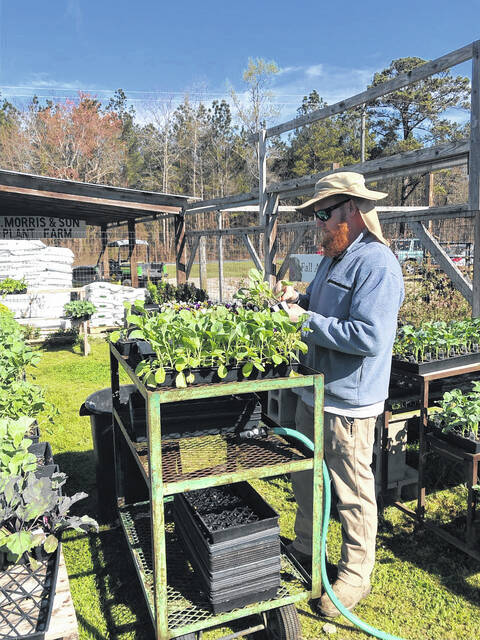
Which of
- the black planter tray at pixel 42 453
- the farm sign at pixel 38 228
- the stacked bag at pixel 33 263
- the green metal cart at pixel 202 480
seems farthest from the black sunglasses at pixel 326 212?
the farm sign at pixel 38 228

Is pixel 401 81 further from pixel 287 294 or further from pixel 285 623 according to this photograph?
pixel 285 623

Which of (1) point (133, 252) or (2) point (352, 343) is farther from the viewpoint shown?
(1) point (133, 252)

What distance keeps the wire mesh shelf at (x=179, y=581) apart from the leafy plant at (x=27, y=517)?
45cm

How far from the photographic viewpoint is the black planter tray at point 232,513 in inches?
79.7

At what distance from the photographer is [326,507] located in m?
2.25

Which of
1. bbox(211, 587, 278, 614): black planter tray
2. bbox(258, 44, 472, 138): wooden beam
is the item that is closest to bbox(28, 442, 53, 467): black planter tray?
bbox(211, 587, 278, 614): black planter tray

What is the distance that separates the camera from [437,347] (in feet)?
11.0

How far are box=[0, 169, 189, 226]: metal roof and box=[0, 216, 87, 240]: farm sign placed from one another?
268 mm

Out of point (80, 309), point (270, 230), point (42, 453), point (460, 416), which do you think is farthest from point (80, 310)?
point (460, 416)

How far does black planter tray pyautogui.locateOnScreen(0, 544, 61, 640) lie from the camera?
1638 mm

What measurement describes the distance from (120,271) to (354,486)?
1806 centimetres

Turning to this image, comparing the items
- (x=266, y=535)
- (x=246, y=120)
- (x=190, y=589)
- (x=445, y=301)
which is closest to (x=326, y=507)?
(x=266, y=535)

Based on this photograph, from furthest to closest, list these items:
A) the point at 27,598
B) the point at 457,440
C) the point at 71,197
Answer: the point at 71,197, the point at 457,440, the point at 27,598

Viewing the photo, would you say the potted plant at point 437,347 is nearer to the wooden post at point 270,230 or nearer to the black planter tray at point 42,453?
the black planter tray at point 42,453
